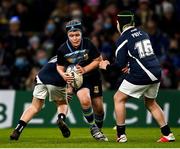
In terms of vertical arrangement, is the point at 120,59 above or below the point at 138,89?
above

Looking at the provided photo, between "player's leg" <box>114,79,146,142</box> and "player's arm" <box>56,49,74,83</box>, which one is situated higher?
"player's arm" <box>56,49,74,83</box>

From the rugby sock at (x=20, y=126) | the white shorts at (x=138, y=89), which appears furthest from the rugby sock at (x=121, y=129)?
the rugby sock at (x=20, y=126)

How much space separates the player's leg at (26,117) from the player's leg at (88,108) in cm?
84

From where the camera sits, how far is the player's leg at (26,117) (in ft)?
41.0

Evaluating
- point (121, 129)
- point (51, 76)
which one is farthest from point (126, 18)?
point (51, 76)

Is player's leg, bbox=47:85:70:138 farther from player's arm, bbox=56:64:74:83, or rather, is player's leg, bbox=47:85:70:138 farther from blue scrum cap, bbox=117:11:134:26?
blue scrum cap, bbox=117:11:134:26

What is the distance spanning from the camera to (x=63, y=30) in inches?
757

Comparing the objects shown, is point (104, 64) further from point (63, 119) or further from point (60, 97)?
point (60, 97)

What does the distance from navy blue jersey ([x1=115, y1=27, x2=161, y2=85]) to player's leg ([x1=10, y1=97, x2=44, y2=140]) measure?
1.82 m

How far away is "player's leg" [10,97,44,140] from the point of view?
1248 centimetres

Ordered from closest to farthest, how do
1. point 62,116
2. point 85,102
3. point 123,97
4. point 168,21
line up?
point 123,97, point 85,102, point 62,116, point 168,21

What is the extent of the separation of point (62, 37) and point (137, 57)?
646 centimetres

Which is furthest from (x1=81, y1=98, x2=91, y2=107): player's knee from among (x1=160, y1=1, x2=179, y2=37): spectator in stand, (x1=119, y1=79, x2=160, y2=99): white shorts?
(x1=160, y1=1, x2=179, y2=37): spectator in stand

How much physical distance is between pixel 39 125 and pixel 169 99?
119 inches
